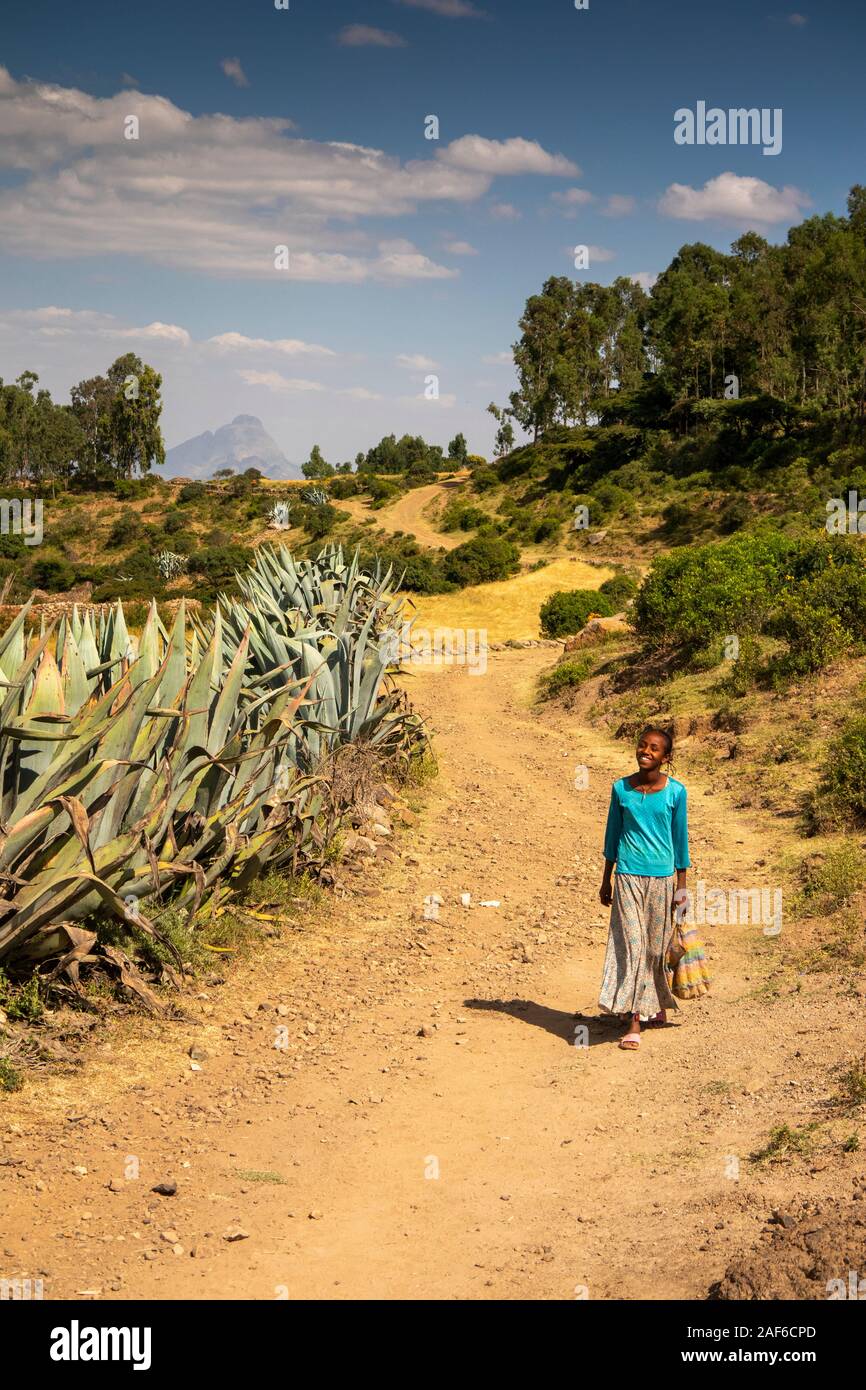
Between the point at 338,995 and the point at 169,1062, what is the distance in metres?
1.25

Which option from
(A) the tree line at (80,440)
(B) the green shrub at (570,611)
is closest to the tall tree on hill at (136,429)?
(A) the tree line at (80,440)

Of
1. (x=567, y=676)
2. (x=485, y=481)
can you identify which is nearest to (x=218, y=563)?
(x=485, y=481)

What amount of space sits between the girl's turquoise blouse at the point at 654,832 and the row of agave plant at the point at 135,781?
1.78m

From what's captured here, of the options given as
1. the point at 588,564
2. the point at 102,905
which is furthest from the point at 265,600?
the point at 588,564

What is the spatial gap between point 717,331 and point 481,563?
23.9 m

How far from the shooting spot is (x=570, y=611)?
22.7m

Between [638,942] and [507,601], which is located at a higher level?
[507,601]

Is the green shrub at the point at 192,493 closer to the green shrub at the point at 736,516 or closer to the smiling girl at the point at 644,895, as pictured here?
the green shrub at the point at 736,516

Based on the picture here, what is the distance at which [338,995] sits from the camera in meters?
5.92

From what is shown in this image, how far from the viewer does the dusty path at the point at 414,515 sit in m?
46.3

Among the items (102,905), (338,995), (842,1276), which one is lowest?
(338,995)

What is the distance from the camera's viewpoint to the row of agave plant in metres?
4.60

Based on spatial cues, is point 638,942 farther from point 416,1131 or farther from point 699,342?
point 699,342

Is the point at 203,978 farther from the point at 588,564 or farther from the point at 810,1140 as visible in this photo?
the point at 588,564
